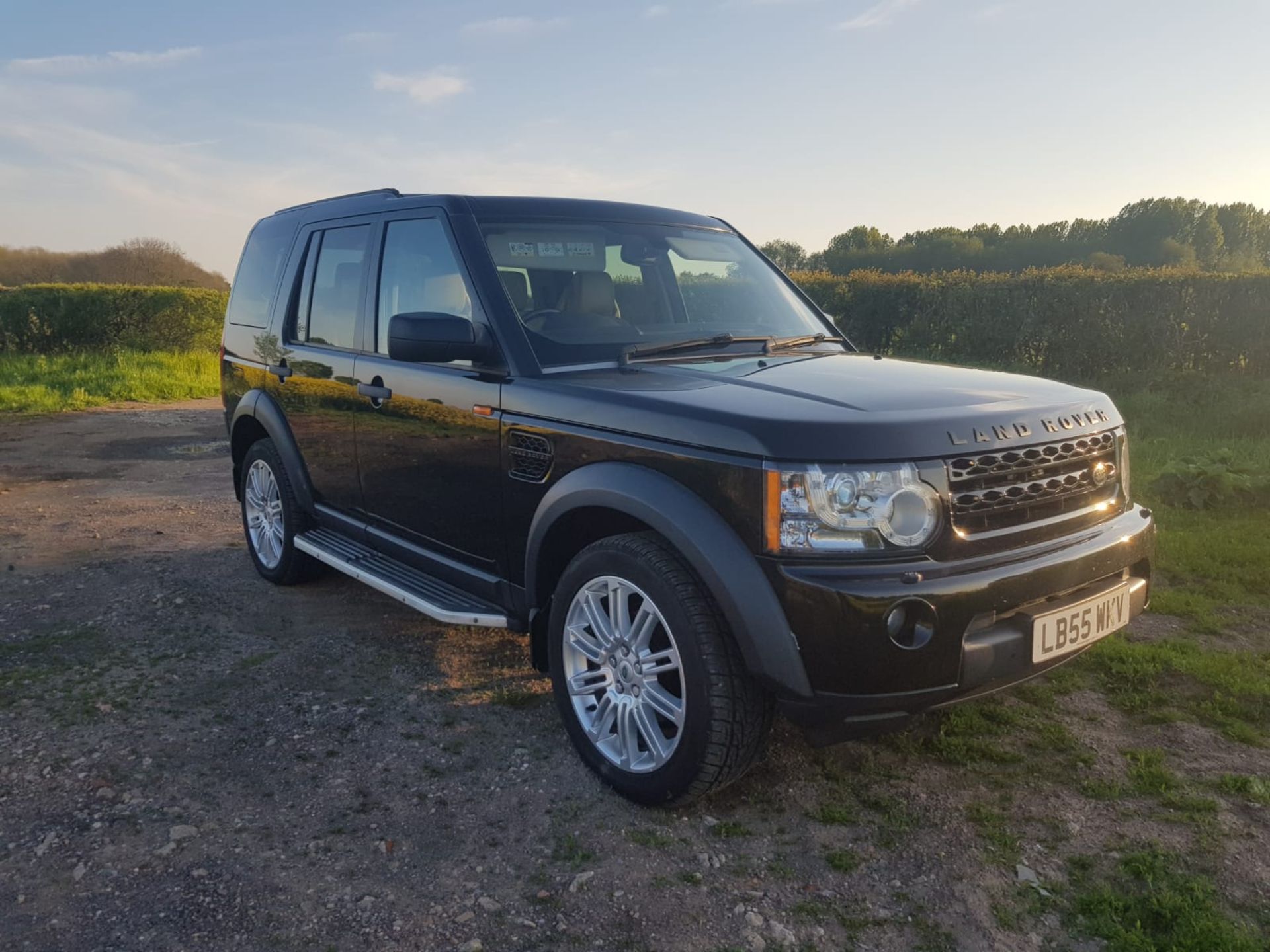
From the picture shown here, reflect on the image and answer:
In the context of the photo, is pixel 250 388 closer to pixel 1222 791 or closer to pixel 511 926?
pixel 511 926

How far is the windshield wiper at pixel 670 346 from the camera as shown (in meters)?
3.72

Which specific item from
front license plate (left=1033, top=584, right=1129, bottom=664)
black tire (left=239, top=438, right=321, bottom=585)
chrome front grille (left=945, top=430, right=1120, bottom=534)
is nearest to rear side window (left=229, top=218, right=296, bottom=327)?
black tire (left=239, top=438, right=321, bottom=585)

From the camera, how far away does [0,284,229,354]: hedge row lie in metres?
17.3

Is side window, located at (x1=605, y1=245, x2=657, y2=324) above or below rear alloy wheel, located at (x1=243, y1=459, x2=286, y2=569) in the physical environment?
above

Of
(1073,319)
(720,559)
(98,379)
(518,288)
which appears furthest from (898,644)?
(98,379)

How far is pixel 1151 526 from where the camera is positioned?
3.43 meters

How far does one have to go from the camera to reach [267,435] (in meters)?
5.73

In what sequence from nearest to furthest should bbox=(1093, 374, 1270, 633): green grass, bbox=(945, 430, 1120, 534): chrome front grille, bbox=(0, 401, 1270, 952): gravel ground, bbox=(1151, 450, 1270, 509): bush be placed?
bbox=(0, 401, 1270, 952): gravel ground, bbox=(945, 430, 1120, 534): chrome front grille, bbox=(1093, 374, 1270, 633): green grass, bbox=(1151, 450, 1270, 509): bush

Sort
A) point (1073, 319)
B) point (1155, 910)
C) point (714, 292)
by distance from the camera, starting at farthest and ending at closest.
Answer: point (1073, 319) → point (714, 292) → point (1155, 910)

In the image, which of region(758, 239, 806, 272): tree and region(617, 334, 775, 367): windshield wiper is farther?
region(758, 239, 806, 272): tree

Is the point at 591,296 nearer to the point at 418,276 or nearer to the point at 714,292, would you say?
the point at 714,292

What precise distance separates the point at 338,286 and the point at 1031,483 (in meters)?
3.41

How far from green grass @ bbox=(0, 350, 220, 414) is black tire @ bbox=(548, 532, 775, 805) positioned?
13021mm

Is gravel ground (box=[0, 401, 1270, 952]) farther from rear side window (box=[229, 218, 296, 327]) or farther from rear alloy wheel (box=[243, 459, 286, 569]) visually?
rear side window (box=[229, 218, 296, 327])
